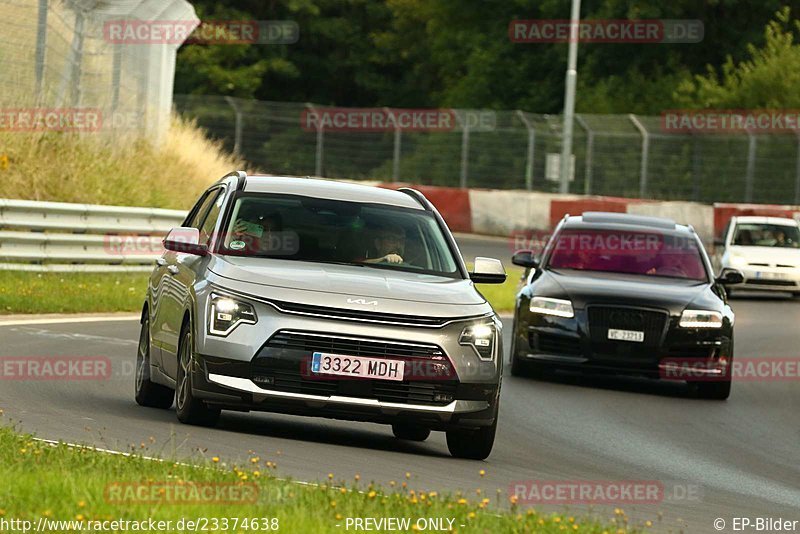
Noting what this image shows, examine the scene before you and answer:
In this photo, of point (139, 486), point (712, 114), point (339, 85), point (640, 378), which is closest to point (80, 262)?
point (640, 378)

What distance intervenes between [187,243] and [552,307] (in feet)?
20.3

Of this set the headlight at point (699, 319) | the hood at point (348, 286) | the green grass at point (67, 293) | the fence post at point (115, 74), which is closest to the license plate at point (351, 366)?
the hood at point (348, 286)

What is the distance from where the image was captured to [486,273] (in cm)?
1191

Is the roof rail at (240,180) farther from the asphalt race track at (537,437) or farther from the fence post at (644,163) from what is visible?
the fence post at (644,163)

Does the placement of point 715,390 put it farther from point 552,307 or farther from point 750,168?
point 750,168

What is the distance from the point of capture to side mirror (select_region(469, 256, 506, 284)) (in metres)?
11.9

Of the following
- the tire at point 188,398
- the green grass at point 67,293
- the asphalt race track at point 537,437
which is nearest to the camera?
the asphalt race track at point 537,437

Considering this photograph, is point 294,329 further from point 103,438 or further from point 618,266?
point 618,266

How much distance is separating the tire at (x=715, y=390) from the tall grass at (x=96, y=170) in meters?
10.8

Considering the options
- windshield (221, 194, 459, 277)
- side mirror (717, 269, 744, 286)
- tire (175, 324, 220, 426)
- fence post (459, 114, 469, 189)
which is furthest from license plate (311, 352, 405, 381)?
fence post (459, 114, 469, 189)

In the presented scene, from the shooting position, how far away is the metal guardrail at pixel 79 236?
21.4m

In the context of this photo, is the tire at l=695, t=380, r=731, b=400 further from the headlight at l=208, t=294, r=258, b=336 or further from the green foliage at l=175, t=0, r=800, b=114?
the green foliage at l=175, t=0, r=800, b=114

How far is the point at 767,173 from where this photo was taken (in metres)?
43.8

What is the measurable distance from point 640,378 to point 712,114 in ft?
108
